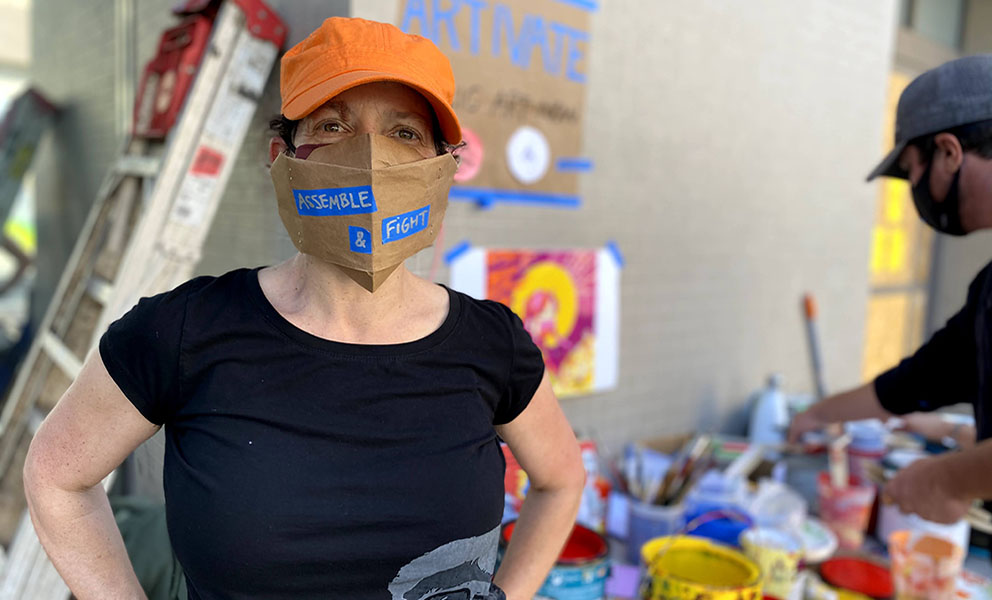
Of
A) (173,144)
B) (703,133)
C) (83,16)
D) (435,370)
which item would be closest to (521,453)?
(435,370)

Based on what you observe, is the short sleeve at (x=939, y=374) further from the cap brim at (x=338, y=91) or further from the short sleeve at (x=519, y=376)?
the cap brim at (x=338, y=91)

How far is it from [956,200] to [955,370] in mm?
542

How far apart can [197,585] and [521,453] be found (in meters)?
0.60

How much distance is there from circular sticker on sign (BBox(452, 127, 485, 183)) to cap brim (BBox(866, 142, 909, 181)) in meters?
1.25

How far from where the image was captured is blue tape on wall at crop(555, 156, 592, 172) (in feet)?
8.98

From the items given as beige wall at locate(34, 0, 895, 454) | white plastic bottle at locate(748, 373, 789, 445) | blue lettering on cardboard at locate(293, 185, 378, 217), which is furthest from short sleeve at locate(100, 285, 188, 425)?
white plastic bottle at locate(748, 373, 789, 445)

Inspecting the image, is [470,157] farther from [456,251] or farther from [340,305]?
[340,305]

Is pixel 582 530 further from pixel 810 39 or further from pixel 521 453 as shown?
pixel 810 39

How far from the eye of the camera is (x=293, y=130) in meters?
1.11

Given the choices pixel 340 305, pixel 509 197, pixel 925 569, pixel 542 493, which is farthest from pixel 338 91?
pixel 925 569

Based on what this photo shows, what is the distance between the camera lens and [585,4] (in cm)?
272

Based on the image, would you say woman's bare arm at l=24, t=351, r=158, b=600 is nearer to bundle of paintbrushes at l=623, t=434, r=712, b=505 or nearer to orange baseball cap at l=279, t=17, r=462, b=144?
orange baseball cap at l=279, t=17, r=462, b=144

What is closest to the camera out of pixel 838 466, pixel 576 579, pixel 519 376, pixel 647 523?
pixel 519 376

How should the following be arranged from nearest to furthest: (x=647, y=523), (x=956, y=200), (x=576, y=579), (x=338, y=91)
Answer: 1. (x=338, y=91)
2. (x=576, y=579)
3. (x=956, y=200)
4. (x=647, y=523)
